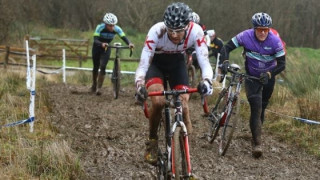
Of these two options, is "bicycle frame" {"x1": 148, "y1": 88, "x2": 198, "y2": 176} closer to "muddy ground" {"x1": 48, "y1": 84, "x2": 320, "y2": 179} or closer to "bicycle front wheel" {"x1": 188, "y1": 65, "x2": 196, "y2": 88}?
"muddy ground" {"x1": 48, "y1": 84, "x2": 320, "y2": 179}

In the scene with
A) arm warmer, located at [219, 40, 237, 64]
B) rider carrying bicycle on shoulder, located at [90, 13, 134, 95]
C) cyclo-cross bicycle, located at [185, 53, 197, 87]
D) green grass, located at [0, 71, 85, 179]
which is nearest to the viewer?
green grass, located at [0, 71, 85, 179]

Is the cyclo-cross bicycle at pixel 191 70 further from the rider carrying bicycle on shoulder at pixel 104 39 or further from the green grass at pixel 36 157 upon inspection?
the green grass at pixel 36 157

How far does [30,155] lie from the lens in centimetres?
523

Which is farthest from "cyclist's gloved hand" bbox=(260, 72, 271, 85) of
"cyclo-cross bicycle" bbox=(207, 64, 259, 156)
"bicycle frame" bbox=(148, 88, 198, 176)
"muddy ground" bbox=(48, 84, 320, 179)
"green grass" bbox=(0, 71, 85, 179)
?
"green grass" bbox=(0, 71, 85, 179)

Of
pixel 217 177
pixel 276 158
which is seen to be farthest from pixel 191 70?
pixel 217 177

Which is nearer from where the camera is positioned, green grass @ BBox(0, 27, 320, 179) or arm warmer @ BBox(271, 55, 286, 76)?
green grass @ BBox(0, 27, 320, 179)

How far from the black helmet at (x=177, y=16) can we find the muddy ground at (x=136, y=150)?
1814mm

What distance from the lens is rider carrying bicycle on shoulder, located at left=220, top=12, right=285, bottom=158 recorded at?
6.57 m

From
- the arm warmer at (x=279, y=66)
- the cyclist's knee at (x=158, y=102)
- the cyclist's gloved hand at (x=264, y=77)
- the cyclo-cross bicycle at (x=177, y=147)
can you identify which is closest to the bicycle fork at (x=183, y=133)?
the cyclo-cross bicycle at (x=177, y=147)

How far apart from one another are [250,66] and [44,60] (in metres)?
22.6

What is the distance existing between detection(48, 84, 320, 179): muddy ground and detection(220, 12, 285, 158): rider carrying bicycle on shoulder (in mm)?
485

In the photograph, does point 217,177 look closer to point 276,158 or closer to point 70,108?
point 276,158

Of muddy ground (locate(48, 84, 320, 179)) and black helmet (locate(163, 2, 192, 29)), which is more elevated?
black helmet (locate(163, 2, 192, 29))

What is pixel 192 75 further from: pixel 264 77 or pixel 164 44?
pixel 164 44
